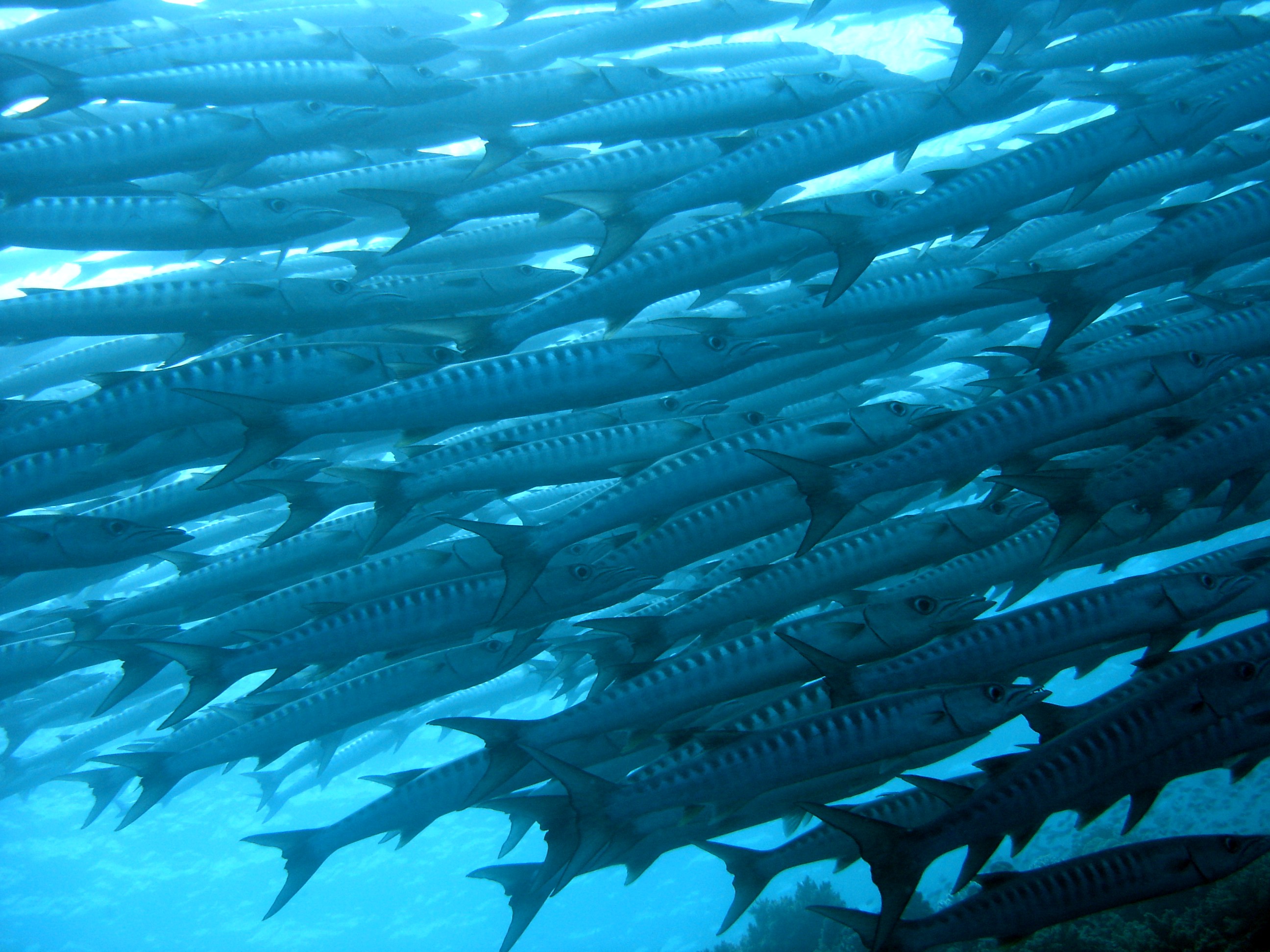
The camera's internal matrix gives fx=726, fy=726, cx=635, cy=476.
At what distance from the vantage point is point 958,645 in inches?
143

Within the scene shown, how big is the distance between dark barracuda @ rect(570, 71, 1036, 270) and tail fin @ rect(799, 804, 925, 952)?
2970 mm

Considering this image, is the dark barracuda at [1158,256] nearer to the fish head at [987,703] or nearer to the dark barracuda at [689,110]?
the fish head at [987,703]

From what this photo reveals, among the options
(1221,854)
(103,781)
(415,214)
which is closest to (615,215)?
(415,214)

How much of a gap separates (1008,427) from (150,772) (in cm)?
601

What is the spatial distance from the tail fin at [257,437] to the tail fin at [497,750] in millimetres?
1621

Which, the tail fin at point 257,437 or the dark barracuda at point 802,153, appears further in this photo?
the dark barracuda at point 802,153

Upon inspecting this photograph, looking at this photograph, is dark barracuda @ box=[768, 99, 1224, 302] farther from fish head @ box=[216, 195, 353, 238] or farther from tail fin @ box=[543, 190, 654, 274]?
fish head @ box=[216, 195, 353, 238]

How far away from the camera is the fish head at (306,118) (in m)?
4.79

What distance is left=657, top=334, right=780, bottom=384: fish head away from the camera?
3.92 meters

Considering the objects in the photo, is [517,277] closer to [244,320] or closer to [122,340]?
[244,320]

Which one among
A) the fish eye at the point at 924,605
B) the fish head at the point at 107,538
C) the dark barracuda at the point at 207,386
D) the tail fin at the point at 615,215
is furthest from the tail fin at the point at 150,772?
the fish eye at the point at 924,605

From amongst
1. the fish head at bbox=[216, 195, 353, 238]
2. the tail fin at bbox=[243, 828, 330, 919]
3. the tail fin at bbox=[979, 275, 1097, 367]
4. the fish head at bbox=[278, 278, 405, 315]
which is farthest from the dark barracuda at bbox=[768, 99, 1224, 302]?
the tail fin at bbox=[243, 828, 330, 919]

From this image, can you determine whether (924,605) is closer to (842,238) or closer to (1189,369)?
(1189,369)

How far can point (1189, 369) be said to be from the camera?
328cm
